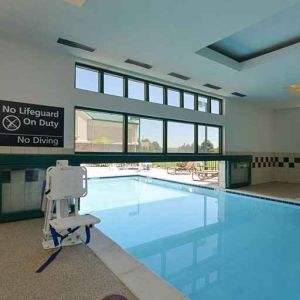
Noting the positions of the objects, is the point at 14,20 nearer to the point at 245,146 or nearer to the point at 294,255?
the point at 294,255

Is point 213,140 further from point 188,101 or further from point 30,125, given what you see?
point 30,125

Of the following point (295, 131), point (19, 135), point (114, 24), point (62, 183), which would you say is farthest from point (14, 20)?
point (295, 131)

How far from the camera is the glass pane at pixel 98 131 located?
14.6ft

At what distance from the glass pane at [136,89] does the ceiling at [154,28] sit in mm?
339

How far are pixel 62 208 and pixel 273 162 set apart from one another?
7.93 metres

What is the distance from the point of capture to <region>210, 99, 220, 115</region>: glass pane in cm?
676

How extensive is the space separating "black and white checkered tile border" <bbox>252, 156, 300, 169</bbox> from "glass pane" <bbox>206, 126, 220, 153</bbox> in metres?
1.72

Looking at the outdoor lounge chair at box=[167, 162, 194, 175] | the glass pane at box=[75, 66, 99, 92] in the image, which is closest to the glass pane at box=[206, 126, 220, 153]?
the glass pane at box=[75, 66, 99, 92]

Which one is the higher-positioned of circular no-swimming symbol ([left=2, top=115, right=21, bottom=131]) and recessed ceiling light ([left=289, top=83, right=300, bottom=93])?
recessed ceiling light ([left=289, top=83, right=300, bottom=93])

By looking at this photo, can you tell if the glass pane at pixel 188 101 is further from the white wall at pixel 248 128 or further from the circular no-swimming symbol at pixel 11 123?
the circular no-swimming symbol at pixel 11 123

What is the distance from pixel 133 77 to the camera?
16.8 ft

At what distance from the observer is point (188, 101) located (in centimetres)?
621

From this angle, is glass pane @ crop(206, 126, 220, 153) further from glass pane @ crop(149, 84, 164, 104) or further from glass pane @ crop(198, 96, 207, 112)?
glass pane @ crop(149, 84, 164, 104)

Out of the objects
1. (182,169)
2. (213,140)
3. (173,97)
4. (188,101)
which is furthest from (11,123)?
(182,169)
